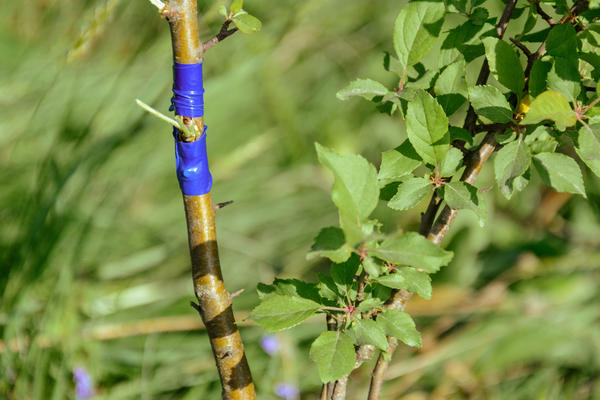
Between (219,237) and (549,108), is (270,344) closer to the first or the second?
(219,237)

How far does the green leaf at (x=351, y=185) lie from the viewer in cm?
34

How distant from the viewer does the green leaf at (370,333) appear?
40cm

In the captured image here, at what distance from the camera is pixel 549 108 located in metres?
0.37

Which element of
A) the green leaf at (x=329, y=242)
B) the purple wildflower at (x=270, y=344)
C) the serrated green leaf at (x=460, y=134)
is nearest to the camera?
the green leaf at (x=329, y=242)

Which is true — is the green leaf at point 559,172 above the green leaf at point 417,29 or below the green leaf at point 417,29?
below

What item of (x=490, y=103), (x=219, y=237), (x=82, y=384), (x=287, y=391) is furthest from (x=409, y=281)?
(x=219, y=237)

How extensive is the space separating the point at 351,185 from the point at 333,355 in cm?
12

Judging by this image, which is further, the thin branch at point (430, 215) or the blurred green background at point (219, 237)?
the blurred green background at point (219, 237)

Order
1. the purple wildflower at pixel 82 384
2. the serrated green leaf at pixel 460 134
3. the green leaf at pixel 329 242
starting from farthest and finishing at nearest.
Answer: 1. the purple wildflower at pixel 82 384
2. the serrated green leaf at pixel 460 134
3. the green leaf at pixel 329 242

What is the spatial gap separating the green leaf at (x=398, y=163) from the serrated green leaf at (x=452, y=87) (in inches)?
1.8

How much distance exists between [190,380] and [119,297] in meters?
0.27

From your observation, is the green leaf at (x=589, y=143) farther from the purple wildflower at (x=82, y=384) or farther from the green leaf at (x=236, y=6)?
the purple wildflower at (x=82, y=384)

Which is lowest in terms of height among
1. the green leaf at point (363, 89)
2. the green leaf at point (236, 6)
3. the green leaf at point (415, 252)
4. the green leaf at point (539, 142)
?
the green leaf at point (415, 252)

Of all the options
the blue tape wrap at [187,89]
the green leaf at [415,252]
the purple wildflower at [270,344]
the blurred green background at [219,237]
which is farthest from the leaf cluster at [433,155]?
the purple wildflower at [270,344]
